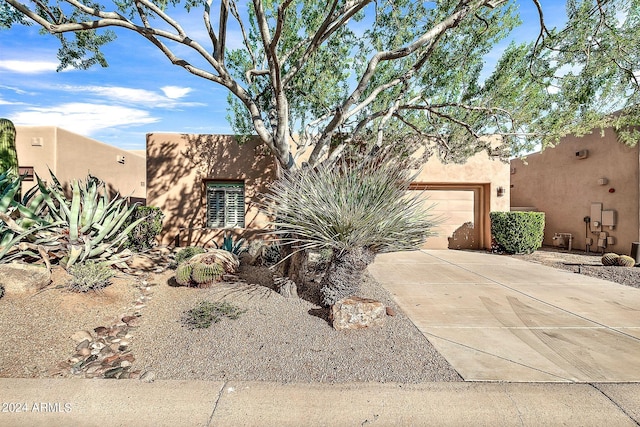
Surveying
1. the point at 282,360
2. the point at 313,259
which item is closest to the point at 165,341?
the point at 282,360

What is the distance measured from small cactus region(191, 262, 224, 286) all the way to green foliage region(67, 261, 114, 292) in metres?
1.22

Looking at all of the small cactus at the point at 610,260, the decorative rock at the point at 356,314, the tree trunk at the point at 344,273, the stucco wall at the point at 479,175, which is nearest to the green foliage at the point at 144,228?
the tree trunk at the point at 344,273

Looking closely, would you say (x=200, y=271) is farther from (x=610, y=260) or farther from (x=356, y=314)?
(x=610, y=260)

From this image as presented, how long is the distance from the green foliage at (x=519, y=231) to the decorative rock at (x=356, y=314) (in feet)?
28.9

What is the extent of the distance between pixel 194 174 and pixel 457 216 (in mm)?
9109

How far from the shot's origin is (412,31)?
7328mm

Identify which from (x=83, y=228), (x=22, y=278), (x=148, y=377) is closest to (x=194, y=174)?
(x=83, y=228)

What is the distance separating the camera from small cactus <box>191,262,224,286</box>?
5.83 metres

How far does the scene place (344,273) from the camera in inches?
179

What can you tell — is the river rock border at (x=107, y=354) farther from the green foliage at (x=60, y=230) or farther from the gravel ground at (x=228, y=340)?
the green foliage at (x=60, y=230)

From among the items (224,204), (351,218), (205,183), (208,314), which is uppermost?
(205,183)

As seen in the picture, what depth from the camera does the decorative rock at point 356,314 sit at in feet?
13.5

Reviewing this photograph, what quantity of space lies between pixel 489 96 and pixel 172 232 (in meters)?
9.45

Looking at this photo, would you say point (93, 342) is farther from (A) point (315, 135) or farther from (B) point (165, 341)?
(A) point (315, 135)
